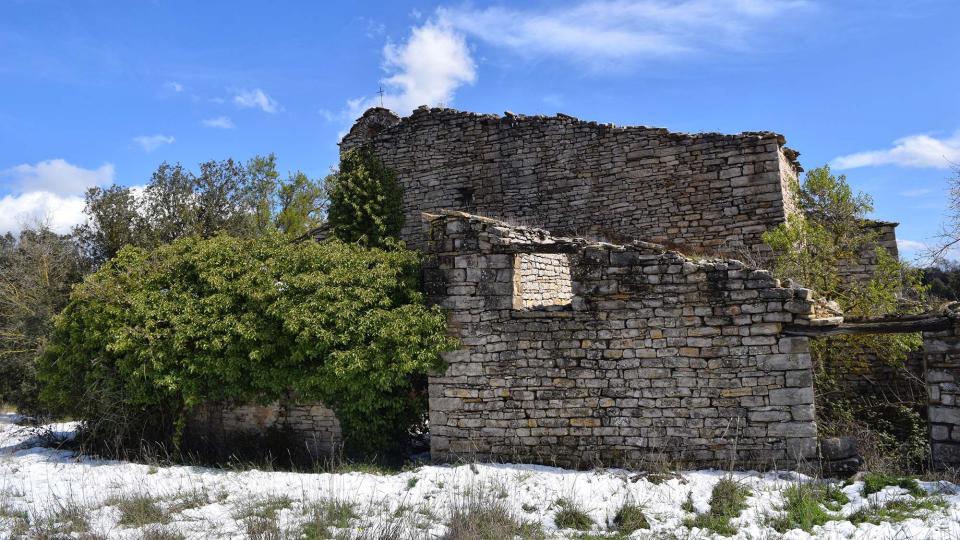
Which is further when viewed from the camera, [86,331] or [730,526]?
[86,331]

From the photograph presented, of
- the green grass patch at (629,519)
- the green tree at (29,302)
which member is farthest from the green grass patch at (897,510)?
the green tree at (29,302)

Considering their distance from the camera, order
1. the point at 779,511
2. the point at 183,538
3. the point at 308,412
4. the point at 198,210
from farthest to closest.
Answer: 1. the point at 198,210
2. the point at 308,412
3. the point at 779,511
4. the point at 183,538

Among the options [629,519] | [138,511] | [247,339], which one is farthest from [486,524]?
[247,339]

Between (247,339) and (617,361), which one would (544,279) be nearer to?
(617,361)

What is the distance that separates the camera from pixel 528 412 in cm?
898

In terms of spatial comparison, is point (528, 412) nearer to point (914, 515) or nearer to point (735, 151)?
point (914, 515)

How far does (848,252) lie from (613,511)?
721 cm

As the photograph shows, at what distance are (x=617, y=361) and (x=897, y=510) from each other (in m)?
3.48

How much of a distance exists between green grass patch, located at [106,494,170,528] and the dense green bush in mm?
2422

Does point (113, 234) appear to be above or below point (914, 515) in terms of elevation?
above

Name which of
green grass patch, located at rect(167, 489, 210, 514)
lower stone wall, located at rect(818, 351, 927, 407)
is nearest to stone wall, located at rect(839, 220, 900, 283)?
lower stone wall, located at rect(818, 351, 927, 407)

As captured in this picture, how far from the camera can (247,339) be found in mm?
9422

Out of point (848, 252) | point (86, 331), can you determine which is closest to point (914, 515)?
point (848, 252)

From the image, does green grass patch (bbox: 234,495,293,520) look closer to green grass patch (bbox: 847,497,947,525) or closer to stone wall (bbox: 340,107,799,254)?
green grass patch (bbox: 847,497,947,525)
